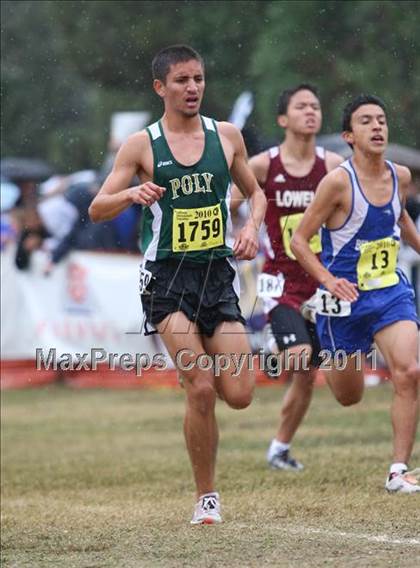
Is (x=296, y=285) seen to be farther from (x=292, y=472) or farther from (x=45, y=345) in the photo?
(x=45, y=345)

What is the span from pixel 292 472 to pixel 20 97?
23.4 feet

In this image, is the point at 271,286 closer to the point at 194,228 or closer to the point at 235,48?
the point at 194,228

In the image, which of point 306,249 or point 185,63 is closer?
point 185,63

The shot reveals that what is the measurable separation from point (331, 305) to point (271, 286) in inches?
59.1

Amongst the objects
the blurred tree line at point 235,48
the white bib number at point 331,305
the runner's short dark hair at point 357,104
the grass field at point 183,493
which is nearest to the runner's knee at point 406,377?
the white bib number at point 331,305

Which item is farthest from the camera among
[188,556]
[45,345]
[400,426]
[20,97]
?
[45,345]

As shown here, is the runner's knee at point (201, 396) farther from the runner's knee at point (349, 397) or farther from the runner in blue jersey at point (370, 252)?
the runner's knee at point (349, 397)

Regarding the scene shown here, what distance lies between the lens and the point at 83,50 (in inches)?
680

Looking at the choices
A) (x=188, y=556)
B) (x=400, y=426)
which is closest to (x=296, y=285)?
(x=400, y=426)

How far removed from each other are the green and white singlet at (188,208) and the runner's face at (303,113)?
2461 mm

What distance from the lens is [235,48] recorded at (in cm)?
1378

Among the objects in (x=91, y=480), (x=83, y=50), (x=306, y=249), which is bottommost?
(x=91, y=480)

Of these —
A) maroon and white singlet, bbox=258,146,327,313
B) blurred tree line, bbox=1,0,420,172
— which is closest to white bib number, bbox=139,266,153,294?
maroon and white singlet, bbox=258,146,327,313

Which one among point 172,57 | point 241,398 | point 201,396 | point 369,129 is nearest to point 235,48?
point 369,129
